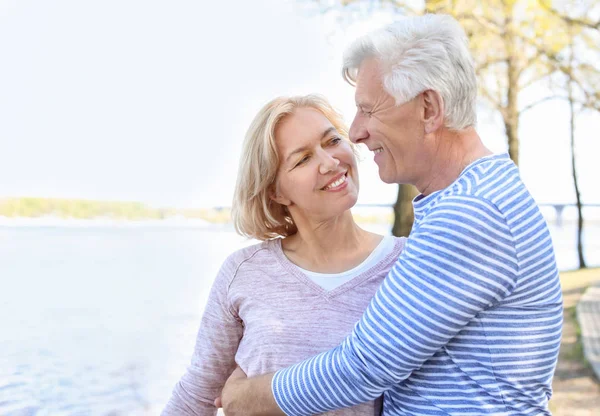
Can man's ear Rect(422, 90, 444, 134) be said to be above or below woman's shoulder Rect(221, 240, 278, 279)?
above

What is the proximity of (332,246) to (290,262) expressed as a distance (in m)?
0.12

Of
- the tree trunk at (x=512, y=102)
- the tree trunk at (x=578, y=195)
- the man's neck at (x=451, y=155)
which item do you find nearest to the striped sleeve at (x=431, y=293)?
the man's neck at (x=451, y=155)

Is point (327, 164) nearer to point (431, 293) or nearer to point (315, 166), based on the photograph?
point (315, 166)

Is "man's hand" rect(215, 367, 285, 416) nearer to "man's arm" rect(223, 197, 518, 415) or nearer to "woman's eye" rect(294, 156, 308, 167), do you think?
"man's arm" rect(223, 197, 518, 415)

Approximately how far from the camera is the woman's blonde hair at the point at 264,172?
5.80ft

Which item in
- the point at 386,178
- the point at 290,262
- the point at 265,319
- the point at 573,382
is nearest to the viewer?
the point at 386,178

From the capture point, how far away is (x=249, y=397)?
4.76 feet

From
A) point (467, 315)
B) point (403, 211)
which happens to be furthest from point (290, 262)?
point (403, 211)

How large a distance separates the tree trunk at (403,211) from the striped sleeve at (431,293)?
16.8 feet


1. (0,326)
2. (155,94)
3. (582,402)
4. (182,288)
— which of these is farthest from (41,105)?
(582,402)

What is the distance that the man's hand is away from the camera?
137 cm

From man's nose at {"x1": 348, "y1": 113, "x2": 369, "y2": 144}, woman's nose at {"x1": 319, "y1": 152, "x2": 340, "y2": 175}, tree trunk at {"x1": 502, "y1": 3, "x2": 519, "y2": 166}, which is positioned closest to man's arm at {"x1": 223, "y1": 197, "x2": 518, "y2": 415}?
man's nose at {"x1": 348, "y1": 113, "x2": 369, "y2": 144}

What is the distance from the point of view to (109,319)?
8.23 meters

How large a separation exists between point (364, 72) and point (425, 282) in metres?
0.46
